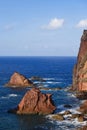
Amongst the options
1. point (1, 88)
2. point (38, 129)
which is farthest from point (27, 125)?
point (1, 88)

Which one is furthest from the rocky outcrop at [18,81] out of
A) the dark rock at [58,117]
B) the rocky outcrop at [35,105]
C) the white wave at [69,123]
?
the white wave at [69,123]

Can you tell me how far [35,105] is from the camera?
9688cm

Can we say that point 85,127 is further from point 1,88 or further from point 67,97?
point 1,88

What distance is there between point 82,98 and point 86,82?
11678 millimetres

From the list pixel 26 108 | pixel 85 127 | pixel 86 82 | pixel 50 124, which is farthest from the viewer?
pixel 86 82

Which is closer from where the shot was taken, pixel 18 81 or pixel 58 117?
pixel 58 117

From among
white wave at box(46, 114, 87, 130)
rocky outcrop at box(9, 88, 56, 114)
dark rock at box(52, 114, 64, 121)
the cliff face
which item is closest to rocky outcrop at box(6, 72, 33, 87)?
the cliff face

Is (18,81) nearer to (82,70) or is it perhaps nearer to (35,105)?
(82,70)

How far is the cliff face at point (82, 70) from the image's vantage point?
130 m

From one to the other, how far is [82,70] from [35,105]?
40133 mm

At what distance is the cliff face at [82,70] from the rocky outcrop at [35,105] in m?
33.8

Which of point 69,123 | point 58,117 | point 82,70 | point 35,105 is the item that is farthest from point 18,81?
point 69,123

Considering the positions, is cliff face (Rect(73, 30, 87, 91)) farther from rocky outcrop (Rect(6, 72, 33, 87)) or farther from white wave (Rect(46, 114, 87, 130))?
white wave (Rect(46, 114, 87, 130))

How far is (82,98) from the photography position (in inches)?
4673
